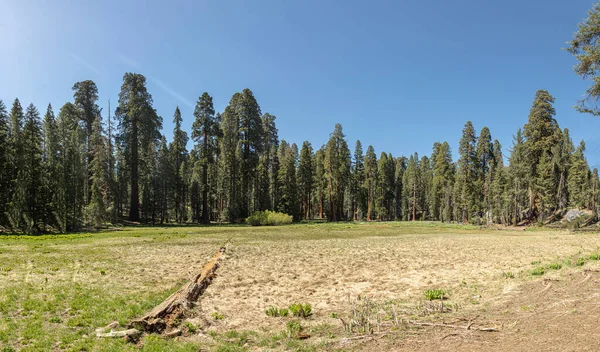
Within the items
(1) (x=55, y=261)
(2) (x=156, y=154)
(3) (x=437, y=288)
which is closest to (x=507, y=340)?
(3) (x=437, y=288)

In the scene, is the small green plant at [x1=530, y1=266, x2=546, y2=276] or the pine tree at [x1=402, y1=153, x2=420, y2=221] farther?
the pine tree at [x1=402, y1=153, x2=420, y2=221]

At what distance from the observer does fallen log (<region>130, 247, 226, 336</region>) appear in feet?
26.4

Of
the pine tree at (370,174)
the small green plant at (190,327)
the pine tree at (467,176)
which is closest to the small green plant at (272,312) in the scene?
the small green plant at (190,327)

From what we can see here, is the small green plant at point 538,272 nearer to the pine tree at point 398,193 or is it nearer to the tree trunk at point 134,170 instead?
the tree trunk at point 134,170

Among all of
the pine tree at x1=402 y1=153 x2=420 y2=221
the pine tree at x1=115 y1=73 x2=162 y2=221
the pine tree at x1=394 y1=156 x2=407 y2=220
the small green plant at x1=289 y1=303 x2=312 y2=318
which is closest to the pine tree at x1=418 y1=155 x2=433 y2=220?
the pine tree at x1=402 y1=153 x2=420 y2=221

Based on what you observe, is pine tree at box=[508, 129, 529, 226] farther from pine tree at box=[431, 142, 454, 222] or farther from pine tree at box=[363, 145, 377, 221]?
pine tree at box=[363, 145, 377, 221]

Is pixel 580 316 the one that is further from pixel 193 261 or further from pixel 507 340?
pixel 193 261

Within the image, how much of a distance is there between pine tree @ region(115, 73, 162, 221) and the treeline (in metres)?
0.15

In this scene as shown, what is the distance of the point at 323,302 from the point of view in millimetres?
10438

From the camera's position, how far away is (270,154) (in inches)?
2844

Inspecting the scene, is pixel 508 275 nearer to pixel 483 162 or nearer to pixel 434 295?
pixel 434 295

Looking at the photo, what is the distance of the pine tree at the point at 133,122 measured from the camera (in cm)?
4956

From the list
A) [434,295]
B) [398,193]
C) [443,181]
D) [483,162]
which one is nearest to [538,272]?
[434,295]

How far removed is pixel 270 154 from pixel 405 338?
66206mm
